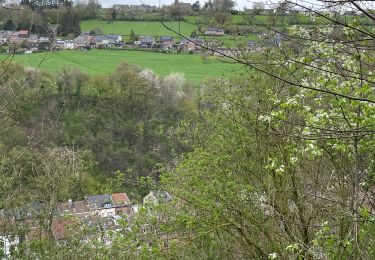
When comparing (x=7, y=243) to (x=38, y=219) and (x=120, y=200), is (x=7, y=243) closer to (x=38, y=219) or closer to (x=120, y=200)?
(x=38, y=219)

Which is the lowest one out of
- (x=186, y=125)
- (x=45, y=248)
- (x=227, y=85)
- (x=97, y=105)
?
(x=97, y=105)

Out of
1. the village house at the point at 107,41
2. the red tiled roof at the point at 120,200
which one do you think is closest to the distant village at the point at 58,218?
the red tiled roof at the point at 120,200

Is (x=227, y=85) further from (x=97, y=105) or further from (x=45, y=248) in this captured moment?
(x=97, y=105)

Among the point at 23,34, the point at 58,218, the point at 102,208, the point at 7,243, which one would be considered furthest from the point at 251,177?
the point at 102,208

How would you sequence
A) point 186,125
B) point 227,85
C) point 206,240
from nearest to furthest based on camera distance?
point 206,240 < point 227,85 < point 186,125

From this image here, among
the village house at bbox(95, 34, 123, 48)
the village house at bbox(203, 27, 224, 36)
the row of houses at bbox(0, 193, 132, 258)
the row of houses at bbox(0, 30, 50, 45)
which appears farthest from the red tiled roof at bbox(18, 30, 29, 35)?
the village house at bbox(95, 34, 123, 48)

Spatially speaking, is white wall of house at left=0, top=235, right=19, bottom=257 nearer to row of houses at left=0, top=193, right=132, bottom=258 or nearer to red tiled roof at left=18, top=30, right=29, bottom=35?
row of houses at left=0, top=193, right=132, bottom=258

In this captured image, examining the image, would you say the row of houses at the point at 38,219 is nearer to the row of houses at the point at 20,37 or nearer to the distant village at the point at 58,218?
the distant village at the point at 58,218

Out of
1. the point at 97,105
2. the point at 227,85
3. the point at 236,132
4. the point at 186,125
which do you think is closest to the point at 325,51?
the point at 236,132

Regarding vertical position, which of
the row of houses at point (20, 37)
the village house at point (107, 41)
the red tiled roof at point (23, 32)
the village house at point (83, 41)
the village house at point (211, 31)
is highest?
the village house at point (211, 31)

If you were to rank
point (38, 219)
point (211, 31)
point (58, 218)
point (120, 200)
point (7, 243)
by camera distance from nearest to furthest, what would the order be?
point (211, 31) → point (7, 243) → point (120, 200) → point (38, 219) → point (58, 218)

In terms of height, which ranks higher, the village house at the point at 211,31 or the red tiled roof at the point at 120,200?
the village house at the point at 211,31
